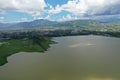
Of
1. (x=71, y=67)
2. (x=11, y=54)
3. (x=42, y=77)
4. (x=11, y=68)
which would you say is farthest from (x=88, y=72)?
(x=11, y=54)

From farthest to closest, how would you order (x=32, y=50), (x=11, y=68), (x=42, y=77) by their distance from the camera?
(x=32, y=50)
(x=11, y=68)
(x=42, y=77)

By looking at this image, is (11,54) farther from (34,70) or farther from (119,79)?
(119,79)

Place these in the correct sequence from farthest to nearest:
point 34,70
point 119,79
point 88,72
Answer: point 34,70, point 88,72, point 119,79

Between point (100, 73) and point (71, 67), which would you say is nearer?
point (100, 73)

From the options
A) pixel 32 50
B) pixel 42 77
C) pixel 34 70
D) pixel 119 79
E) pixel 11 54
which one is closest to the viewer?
pixel 119 79

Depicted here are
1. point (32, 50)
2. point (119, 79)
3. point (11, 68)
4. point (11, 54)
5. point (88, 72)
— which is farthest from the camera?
point (32, 50)

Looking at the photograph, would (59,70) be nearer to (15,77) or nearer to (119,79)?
(15,77)

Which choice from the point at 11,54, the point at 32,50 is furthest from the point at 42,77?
the point at 32,50

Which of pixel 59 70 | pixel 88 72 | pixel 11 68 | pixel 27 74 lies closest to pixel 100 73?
pixel 88 72

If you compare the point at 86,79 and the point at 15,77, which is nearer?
the point at 86,79
